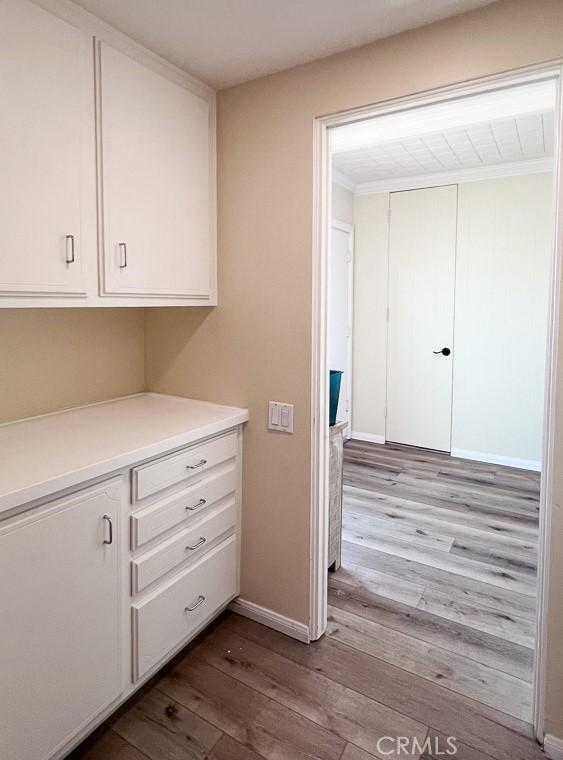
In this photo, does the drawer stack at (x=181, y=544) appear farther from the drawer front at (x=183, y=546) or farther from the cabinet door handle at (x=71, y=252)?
the cabinet door handle at (x=71, y=252)

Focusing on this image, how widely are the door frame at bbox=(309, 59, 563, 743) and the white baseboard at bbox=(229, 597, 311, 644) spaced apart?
49 millimetres

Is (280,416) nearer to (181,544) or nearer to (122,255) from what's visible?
(181,544)

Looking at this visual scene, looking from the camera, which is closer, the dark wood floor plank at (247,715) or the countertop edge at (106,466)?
the countertop edge at (106,466)

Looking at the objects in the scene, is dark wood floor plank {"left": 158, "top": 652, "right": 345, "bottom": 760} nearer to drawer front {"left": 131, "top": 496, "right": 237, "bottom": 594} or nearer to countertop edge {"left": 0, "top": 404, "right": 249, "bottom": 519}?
drawer front {"left": 131, "top": 496, "right": 237, "bottom": 594}

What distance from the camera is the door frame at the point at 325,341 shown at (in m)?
1.56

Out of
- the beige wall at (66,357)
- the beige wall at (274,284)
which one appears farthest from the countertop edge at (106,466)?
the beige wall at (66,357)

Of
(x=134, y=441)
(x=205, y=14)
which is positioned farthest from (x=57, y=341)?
(x=205, y=14)

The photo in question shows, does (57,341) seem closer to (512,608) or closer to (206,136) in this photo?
(206,136)

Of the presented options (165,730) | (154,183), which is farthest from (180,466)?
(154,183)

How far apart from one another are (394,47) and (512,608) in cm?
249

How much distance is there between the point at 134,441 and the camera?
175 centimetres

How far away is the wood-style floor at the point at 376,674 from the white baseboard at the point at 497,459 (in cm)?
139

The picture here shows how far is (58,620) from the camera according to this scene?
57.5 inches

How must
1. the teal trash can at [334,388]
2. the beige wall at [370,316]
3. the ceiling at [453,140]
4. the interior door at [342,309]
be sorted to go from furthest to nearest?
the beige wall at [370,316]
the interior door at [342,309]
the ceiling at [453,140]
the teal trash can at [334,388]
